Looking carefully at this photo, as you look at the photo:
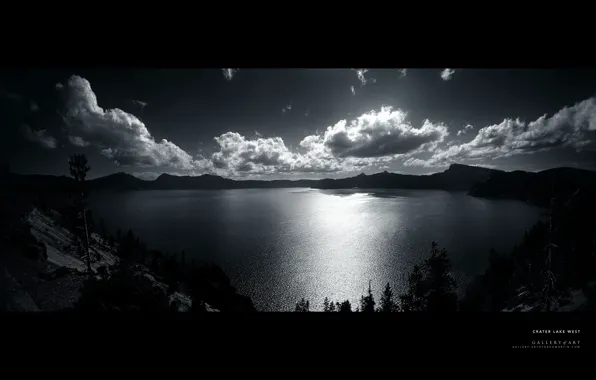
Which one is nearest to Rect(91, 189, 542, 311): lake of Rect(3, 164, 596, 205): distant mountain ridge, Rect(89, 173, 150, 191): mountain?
Rect(3, 164, 596, 205): distant mountain ridge

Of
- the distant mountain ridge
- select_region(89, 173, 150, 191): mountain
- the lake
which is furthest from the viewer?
select_region(89, 173, 150, 191): mountain

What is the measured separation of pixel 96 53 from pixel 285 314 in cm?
282

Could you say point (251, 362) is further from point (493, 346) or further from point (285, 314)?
point (493, 346)

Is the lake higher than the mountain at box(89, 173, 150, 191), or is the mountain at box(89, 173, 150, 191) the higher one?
the mountain at box(89, 173, 150, 191)

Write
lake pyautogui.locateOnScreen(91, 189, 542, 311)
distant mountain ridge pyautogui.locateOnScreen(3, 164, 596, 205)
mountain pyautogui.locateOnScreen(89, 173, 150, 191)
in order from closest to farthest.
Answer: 1. lake pyautogui.locateOnScreen(91, 189, 542, 311)
2. distant mountain ridge pyautogui.locateOnScreen(3, 164, 596, 205)
3. mountain pyautogui.locateOnScreen(89, 173, 150, 191)

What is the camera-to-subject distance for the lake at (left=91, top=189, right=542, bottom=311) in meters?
33.1

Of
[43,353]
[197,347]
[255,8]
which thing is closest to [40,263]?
[43,353]

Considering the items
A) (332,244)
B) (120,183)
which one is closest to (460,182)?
(332,244)

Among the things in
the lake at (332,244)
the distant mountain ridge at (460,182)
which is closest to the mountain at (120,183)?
the distant mountain ridge at (460,182)

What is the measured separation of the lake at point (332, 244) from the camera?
33.1 m

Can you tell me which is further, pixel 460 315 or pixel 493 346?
pixel 460 315

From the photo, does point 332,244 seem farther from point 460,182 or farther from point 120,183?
point 120,183

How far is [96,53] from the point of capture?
5.53 feet

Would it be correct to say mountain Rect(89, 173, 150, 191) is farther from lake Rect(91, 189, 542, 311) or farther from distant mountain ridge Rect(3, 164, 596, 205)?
lake Rect(91, 189, 542, 311)
